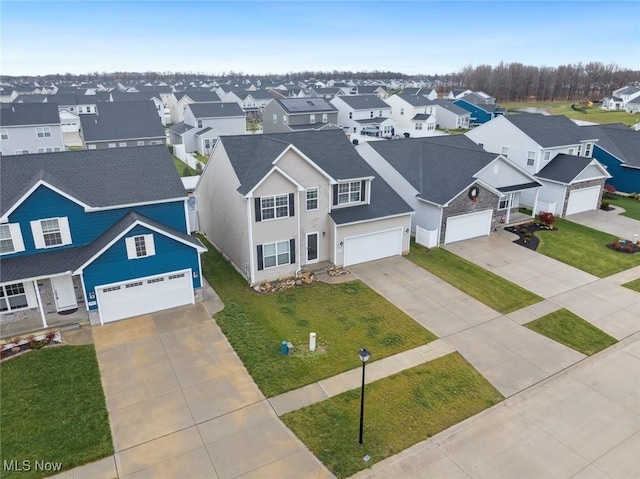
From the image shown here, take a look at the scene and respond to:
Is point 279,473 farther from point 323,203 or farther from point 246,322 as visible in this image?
point 323,203

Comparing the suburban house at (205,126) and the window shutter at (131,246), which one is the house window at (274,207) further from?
the suburban house at (205,126)

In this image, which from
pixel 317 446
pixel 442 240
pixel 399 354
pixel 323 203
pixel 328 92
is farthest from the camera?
pixel 328 92

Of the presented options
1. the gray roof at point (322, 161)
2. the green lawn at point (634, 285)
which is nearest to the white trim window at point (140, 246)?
the gray roof at point (322, 161)

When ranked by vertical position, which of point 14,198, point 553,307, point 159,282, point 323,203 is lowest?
point 553,307

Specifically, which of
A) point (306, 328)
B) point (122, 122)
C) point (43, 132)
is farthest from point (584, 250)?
point (43, 132)

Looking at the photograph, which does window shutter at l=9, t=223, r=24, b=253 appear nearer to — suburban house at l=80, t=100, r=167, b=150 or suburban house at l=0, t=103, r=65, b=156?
suburban house at l=80, t=100, r=167, b=150

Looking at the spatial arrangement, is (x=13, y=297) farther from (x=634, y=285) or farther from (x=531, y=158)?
(x=531, y=158)

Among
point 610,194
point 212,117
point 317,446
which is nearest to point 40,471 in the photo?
point 317,446
